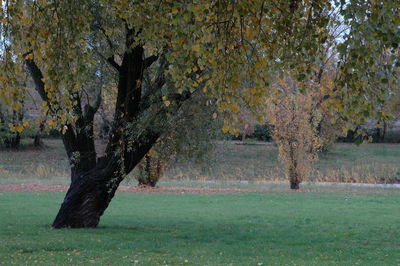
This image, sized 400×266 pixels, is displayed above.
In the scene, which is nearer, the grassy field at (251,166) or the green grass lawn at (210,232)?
the green grass lawn at (210,232)

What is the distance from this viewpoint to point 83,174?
41.4 ft

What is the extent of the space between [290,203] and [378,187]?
10248 mm

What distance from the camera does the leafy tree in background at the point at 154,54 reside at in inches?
234

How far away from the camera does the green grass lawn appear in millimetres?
9281

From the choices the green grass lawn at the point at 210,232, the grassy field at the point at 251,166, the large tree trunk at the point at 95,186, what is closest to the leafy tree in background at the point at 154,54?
the large tree trunk at the point at 95,186

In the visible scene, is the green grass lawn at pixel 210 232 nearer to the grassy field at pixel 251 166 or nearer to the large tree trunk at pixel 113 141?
the large tree trunk at pixel 113 141

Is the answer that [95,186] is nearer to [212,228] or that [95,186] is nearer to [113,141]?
[113,141]

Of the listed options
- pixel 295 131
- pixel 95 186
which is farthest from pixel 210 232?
pixel 295 131

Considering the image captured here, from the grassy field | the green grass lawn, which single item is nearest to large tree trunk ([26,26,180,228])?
the green grass lawn

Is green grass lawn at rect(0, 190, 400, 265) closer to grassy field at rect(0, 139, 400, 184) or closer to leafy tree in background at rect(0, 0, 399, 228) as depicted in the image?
leafy tree in background at rect(0, 0, 399, 228)

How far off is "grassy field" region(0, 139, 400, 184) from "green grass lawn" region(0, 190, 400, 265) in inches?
351

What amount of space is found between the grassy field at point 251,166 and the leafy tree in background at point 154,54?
1561 centimetres

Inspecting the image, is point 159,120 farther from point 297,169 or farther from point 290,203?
point 297,169

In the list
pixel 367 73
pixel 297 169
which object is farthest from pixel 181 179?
pixel 367 73
